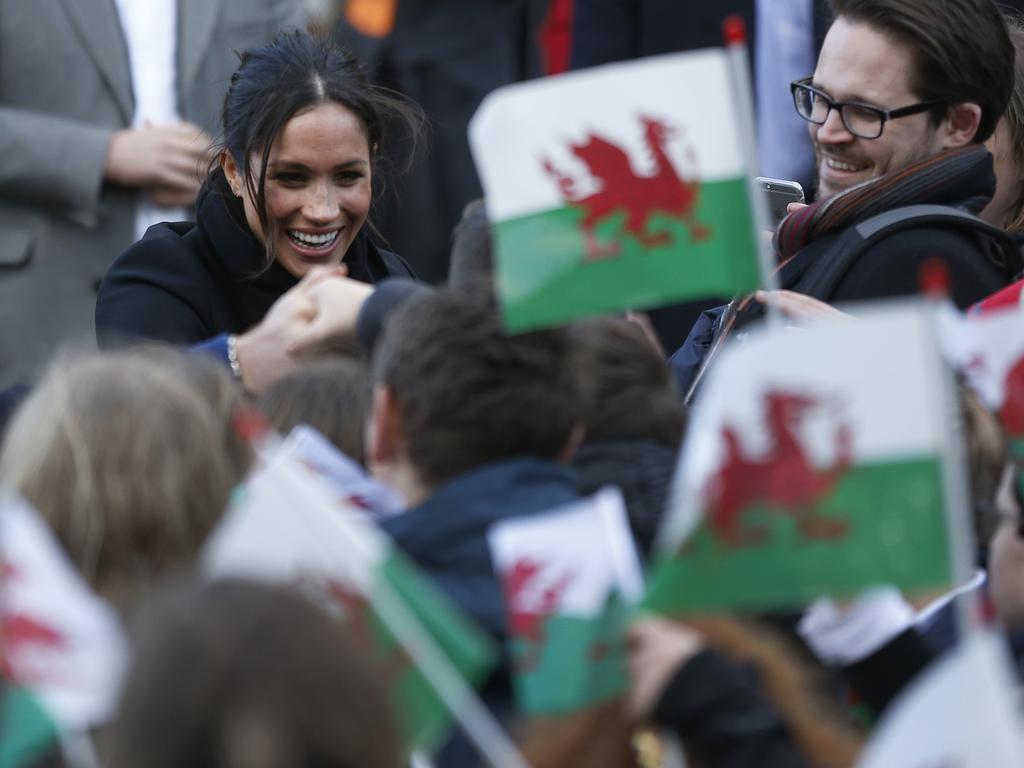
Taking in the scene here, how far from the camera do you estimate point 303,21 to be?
19.4 ft

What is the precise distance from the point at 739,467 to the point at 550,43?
488 cm

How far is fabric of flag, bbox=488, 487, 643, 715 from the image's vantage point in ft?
7.36

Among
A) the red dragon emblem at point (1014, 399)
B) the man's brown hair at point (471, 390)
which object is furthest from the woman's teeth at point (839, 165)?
the man's brown hair at point (471, 390)

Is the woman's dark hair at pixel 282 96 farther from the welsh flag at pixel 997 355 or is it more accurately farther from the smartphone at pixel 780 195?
the welsh flag at pixel 997 355

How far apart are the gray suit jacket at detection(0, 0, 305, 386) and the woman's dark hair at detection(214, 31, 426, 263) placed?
2.62ft

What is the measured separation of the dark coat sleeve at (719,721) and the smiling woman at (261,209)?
2.34 m

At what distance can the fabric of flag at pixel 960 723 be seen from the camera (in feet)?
6.45

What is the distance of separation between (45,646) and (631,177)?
1084 mm

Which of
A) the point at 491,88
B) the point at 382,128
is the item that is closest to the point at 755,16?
the point at 491,88

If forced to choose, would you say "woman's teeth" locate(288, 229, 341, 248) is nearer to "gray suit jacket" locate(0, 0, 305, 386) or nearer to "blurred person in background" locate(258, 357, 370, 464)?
"gray suit jacket" locate(0, 0, 305, 386)

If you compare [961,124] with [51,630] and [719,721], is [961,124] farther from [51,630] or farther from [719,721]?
[51,630]

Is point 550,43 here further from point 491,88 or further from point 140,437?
point 140,437

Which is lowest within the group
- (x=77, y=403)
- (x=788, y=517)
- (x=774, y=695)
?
(x=774, y=695)

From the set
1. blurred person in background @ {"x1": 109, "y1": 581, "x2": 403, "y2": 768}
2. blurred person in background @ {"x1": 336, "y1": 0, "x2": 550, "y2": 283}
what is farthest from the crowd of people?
blurred person in background @ {"x1": 336, "y1": 0, "x2": 550, "y2": 283}
